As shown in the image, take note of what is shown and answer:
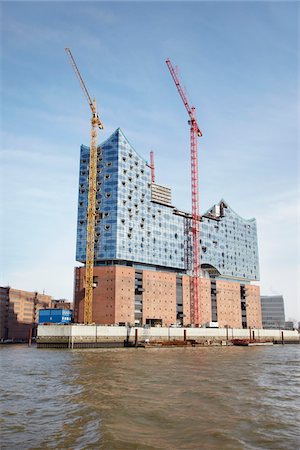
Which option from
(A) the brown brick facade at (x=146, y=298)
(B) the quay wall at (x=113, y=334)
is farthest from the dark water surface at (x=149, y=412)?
(A) the brown brick facade at (x=146, y=298)

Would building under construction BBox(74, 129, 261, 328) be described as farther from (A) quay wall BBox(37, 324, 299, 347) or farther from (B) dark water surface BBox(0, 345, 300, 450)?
(B) dark water surface BBox(0, 345, 300, 450)

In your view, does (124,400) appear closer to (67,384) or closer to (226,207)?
(67,384)

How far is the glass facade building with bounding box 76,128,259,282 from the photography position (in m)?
132

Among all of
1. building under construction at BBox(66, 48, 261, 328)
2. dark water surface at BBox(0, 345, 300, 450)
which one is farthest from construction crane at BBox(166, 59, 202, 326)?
dark water surface at BBox(0, 345, 300, 450)

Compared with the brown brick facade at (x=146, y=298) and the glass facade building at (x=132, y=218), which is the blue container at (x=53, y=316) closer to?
the brown brick facade at (x=146, y=298)

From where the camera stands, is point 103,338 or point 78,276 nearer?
point 103,338

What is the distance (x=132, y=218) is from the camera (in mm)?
136500

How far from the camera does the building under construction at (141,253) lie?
5049 inches

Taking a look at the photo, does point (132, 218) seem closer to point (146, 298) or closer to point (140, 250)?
point (140, 250)

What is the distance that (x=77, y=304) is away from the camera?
129500 millimetres

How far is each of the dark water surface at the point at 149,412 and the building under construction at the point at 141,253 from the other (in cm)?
7825

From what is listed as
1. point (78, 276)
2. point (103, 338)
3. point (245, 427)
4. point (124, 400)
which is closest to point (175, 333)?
point (103, 338)

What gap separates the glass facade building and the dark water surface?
83280 mm

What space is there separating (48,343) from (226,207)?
9827 cm
